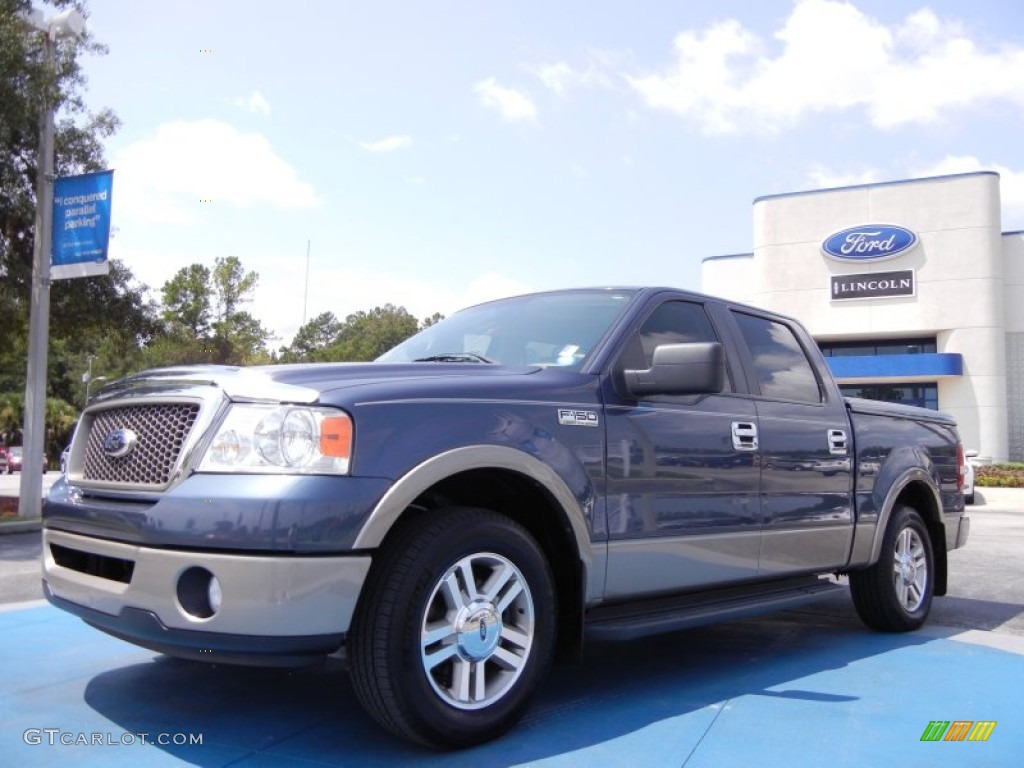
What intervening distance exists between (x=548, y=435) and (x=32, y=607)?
4189 mm

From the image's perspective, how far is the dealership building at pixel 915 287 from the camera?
34.8 meters

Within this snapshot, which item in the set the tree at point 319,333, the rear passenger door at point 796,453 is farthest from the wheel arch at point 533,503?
the tree at point 319,333

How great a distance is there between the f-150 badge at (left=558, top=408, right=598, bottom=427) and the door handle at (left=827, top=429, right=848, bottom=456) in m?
1.98

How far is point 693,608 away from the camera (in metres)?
4.09

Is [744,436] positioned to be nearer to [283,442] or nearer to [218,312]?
[283,442]

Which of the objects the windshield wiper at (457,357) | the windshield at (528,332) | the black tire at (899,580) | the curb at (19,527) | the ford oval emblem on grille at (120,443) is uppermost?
the windshield at (528,332)

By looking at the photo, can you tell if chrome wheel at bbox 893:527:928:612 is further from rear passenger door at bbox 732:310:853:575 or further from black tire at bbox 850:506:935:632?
rear passenger door at bbox 732:310:853:575

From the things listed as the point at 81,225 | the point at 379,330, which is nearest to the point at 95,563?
the point at 81,225

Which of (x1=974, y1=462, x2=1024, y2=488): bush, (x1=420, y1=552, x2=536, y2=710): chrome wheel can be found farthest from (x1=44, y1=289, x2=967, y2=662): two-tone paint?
(x1=974, y1=462, x2=1024, y2=488): bush

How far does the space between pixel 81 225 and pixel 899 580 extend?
468 inches

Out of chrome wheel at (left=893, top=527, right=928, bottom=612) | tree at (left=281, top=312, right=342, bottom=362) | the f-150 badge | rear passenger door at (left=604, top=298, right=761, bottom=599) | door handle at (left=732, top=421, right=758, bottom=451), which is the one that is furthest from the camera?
tree at (left=281, top=312, right=342, bottom=362)

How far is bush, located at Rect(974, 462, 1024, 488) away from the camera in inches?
1108

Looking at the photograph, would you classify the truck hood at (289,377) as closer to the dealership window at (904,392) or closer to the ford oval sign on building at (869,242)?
the ford oval sign on building at (869,242)

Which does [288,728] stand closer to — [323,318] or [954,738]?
[954,738]
